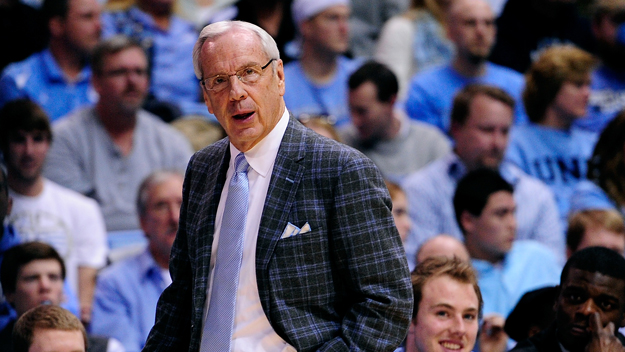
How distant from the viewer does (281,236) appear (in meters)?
2.26

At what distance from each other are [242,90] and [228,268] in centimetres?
46

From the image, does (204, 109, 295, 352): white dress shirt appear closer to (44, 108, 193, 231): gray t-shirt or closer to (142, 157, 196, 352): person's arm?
(142, 157, 196, 352): person's arm

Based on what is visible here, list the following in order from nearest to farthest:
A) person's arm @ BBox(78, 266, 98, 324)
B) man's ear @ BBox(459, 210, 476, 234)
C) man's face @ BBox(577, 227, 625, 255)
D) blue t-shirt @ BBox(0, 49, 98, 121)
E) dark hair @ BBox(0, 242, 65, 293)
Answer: dark hair @ BBox(0, 242, 65, 293) → man's face @ BBox(577, 227, 625, 255) → person's arm @ BBox(78, 266, 98, 324) → man's ear @ BBox(459, 210, 476, 234) → blue t-shirt @ BBox(0, 49, 98, 121)

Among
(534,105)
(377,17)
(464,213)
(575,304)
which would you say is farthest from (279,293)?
(377,17)

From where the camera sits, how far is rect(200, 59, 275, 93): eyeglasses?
231cm

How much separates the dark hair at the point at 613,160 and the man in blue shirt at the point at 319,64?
5.91 ft

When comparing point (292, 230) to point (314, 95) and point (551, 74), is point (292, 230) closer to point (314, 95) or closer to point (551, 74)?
point (314, 95)

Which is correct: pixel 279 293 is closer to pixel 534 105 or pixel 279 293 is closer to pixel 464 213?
pixel 464 213

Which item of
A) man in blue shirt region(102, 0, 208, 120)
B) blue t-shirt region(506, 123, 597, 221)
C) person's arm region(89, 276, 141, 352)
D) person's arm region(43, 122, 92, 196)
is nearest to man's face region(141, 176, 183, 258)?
person's arm region(89, 276, 141, 352)

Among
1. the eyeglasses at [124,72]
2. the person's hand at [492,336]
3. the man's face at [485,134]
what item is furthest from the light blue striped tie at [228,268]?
the eyeglasses at [124,72]

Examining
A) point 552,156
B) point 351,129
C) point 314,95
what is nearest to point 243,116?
point 351,129

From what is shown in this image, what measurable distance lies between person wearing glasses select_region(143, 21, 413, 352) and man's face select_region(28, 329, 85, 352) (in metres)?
1.01

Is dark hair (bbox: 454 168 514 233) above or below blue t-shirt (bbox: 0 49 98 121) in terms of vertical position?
below

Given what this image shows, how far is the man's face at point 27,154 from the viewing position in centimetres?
499
